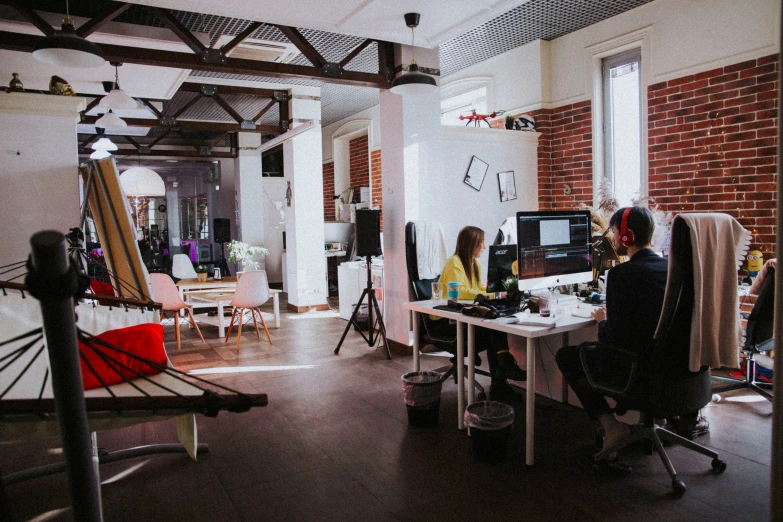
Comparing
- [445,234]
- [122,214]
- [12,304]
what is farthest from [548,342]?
[12,304]

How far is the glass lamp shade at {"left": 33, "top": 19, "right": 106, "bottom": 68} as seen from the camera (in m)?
3.61

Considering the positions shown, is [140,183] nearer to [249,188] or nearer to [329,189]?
[249,188]

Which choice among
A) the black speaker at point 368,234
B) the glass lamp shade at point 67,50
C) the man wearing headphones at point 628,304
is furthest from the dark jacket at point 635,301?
the glass lamp shade at point 67,50

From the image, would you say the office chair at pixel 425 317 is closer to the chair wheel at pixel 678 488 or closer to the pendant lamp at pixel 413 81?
the pendant lamp at pixel 413 81

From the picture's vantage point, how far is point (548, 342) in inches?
158

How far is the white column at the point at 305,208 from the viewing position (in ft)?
26.7

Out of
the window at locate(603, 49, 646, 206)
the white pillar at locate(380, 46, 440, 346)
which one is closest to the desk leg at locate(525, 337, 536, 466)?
the white pillar at locate(380, 46, 440, 346)

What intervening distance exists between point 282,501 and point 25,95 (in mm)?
3499

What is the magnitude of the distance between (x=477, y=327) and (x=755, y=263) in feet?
8.35

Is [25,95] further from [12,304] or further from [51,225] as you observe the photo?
[12,304]

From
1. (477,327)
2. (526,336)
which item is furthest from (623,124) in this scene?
(526,336)

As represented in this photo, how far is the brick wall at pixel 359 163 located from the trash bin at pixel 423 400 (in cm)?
711

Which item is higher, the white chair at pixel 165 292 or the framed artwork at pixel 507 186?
the framed artwork at pixel 507 186

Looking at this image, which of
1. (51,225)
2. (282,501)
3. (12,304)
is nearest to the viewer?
(282,501)
